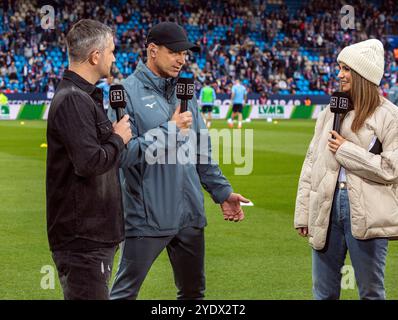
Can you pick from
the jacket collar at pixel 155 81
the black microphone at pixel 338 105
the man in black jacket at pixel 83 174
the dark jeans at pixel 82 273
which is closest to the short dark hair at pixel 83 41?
the man in black jacket at pixel 83 174

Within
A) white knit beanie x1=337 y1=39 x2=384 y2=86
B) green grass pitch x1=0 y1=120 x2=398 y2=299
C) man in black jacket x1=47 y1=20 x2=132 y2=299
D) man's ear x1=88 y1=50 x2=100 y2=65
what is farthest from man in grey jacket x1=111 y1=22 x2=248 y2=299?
green grass pitch x1=0 y1=120 x2=398 y2=299

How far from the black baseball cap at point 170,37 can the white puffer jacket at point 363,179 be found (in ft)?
3.71

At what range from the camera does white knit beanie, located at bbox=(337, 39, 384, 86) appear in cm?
548

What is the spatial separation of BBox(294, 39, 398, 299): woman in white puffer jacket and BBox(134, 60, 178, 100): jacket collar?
108 cm

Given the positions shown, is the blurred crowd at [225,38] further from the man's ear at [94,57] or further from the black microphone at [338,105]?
the man's ear at [94,57]

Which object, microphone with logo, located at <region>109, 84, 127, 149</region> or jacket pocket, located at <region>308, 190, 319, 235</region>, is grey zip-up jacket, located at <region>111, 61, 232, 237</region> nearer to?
microphone with logo, located at <region>109, 84, 127, 149</region>

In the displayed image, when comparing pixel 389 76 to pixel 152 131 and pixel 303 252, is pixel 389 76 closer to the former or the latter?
pixel 303 252

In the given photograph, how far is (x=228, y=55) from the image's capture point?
5281cm

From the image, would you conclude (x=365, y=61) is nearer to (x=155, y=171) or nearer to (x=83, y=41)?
(x=155, y=171)

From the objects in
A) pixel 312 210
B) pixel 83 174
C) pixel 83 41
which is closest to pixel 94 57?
pixel 83 41

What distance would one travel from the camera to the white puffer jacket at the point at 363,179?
5348 mm

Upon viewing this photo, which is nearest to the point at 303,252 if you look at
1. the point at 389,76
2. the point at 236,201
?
the point at 236,201

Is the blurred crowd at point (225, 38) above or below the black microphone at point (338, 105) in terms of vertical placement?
below

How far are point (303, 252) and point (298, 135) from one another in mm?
21864
